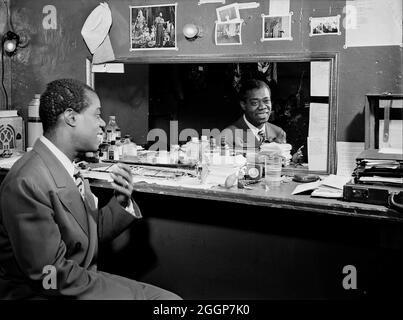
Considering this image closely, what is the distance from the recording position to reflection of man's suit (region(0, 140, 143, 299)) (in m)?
1.75

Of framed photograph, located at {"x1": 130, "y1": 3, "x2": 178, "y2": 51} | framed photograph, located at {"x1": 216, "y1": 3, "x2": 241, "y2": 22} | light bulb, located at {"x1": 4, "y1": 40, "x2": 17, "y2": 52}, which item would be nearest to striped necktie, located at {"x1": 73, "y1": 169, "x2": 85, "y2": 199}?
framed photograph, located at {"x1": 130, "y1": 3, "x2": 178, "y2": 51}

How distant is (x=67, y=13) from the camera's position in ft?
11.2

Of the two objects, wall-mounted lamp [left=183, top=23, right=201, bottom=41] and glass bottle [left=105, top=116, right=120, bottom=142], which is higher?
wall-mounted lamp [left=183, top=23, right=201, bottom=41]

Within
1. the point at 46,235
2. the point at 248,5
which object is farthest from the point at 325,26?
the point at 46,235

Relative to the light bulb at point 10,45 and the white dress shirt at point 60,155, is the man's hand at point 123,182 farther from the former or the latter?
the light bulb at point 10,45

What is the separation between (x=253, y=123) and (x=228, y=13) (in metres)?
0.68

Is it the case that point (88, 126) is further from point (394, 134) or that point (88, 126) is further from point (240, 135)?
point (394, 134)

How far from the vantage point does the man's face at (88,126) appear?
2068 mm

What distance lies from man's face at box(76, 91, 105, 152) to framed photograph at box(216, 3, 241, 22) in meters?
1.12

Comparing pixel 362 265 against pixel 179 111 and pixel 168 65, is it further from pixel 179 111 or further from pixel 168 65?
pixel 168 65

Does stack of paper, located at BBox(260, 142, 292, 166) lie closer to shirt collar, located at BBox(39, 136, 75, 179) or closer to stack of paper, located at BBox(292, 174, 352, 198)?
stack of paper, located at BBox(292, 174, 352, 198)

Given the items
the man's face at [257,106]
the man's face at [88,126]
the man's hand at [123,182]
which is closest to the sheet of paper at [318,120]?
the man's face at [257,106]

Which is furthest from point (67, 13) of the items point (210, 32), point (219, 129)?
point (219, 129)

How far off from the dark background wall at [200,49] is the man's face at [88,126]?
3.44ft
